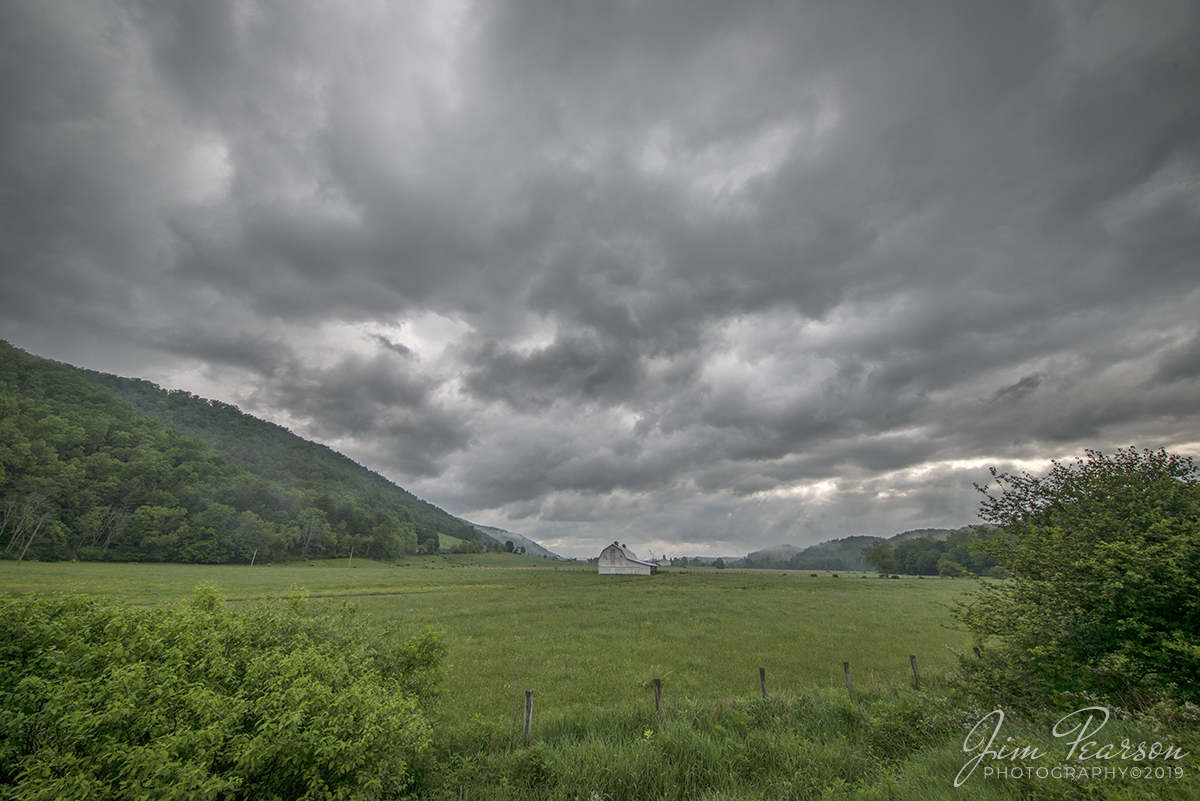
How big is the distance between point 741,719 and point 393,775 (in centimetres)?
850

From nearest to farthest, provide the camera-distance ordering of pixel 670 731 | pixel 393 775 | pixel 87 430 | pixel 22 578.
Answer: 1. pixel 393 775
2. pixel 670 731
3. pixel 22 578
4. pixel 87 430

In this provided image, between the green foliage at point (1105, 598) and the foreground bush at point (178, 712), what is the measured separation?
577 inches

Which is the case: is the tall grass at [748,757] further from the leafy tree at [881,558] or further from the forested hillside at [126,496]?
the leafy tree at [881,558]

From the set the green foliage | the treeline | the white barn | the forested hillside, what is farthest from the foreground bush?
the treeline

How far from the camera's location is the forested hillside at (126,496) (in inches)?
3130

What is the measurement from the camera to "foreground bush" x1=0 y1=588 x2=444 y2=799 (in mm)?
5008

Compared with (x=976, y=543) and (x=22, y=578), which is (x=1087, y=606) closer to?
(x=976, y=543)

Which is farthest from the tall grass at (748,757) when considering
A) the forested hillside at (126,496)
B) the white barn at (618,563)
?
the forested hillside at (126,496)

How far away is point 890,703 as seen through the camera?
40.3 ft

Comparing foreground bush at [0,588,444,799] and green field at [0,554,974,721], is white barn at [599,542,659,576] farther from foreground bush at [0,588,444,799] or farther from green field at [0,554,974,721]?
foreground bush at [0,588,444,799]

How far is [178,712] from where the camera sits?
5.85 metres

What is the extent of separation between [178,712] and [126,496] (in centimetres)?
13277

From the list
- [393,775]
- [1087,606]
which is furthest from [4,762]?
[1087,606]
